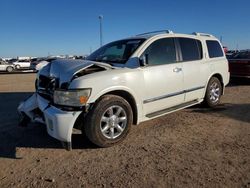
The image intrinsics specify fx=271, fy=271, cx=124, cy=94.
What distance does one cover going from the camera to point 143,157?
3.98 meters

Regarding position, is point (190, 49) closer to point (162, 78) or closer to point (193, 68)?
point (193, 68)

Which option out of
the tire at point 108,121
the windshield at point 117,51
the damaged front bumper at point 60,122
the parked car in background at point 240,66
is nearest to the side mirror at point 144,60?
the windshield at point 117,51

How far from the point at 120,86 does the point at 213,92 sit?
335cm

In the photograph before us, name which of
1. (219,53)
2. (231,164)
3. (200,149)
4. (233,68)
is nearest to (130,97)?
(200,149)

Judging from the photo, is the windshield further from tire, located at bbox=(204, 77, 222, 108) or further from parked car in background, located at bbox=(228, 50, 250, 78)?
parked car in background, located at bbox=(228, 50, 250, 78)

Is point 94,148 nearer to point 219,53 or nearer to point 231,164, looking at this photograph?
point 231,164

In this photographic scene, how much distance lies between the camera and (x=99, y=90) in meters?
4.22

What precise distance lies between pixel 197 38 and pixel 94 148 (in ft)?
12.3

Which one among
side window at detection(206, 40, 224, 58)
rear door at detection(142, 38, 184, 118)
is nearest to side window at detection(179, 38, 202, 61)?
rear door at detection(142, 38, 184, 118)

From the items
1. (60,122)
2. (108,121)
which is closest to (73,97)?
(60,122)

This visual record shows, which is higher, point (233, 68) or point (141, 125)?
point (233, 68)

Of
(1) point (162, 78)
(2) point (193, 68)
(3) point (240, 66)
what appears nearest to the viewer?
(1) point (162, 78)

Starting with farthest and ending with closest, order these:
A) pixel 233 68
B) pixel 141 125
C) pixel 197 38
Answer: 1. pixel 233 68
2. pixel 197 38
3. pixel 141 125

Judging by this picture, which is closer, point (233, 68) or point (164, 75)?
point (164, 75)
